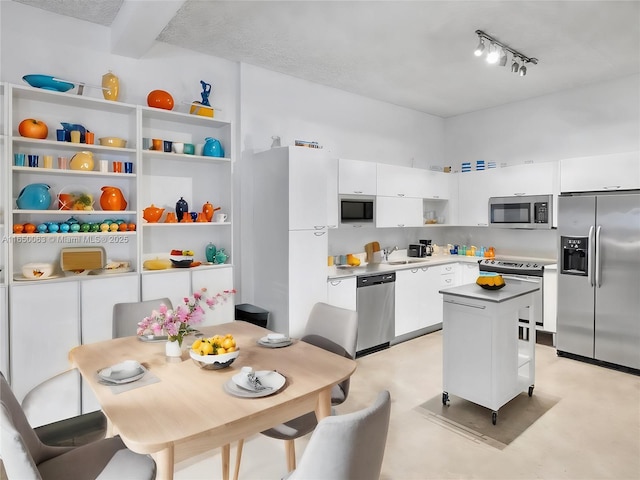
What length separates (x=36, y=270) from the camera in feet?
9.45

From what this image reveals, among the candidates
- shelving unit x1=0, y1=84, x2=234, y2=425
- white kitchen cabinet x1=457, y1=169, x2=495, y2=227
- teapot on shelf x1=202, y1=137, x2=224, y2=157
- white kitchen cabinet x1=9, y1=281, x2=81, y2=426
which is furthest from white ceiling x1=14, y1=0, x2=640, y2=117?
white kitchen cabinet x1=9, y1=281, x2=81, y2=426

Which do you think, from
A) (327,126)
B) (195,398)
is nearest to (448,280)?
(327,126)

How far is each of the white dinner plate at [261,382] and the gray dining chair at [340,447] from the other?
1.41 feet

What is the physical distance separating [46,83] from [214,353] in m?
2.41

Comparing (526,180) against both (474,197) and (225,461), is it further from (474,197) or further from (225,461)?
(225,461)

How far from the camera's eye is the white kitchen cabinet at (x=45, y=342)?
108 inches

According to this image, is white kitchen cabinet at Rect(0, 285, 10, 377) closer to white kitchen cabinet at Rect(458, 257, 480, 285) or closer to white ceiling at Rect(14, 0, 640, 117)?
white ceiling at Rect(14, 0, 640, 117)

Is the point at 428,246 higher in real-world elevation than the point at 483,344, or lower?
higher

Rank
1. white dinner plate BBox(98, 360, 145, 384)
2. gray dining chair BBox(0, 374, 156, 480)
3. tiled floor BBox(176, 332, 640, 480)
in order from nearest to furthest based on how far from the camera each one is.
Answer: gray dining chair BBox(0, 374, 156, 480) → white dinner plate BBox(98, 360, 145, 384) → tiled floor BBox(176, 332, 640, 480)

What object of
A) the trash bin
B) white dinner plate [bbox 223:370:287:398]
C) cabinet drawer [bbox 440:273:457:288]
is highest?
white dinner plate [bbox 223:370:287:398]

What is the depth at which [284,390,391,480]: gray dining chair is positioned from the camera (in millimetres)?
1198

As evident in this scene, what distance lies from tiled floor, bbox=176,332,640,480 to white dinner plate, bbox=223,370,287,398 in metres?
0.96

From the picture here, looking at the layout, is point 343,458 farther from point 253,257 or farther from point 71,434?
point 253,257

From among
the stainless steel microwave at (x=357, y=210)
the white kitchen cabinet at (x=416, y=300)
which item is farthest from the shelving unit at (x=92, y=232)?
the white kitchen cabinet at (x=416, y=300)
